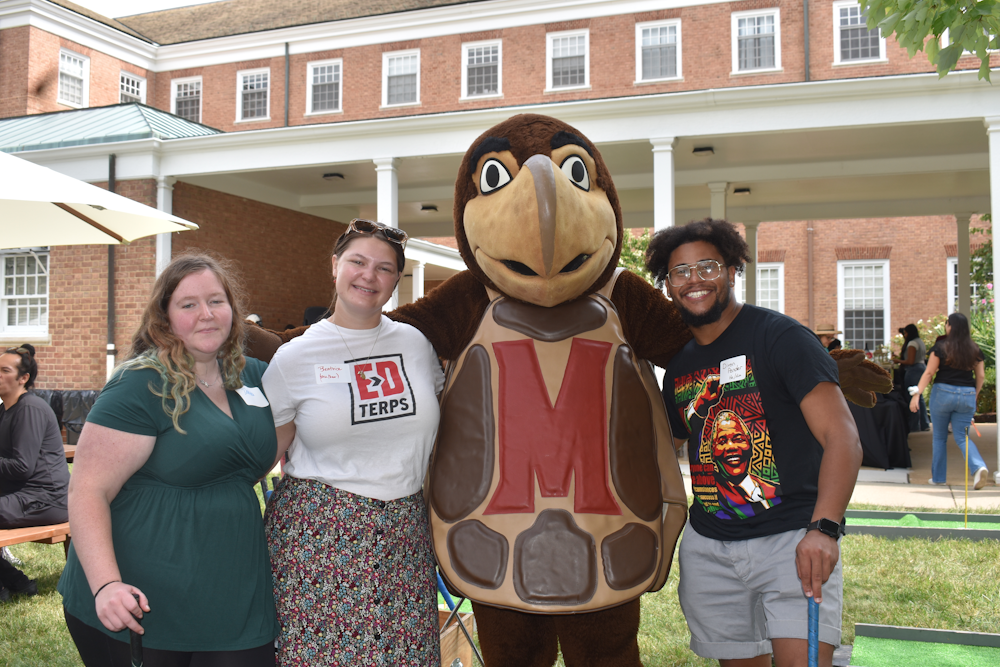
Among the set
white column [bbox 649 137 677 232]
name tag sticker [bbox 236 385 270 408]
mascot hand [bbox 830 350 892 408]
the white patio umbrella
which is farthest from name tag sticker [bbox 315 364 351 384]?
white column [bbox 649 137 677 232]

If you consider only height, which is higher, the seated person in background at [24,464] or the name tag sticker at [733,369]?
the name tag sticker at [733,369]

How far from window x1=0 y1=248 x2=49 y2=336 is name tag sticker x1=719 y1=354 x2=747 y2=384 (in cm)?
1312

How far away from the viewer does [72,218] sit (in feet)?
16.6

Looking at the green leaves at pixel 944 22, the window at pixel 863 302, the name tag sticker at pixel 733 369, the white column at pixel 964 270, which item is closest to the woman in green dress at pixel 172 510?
the name tag sticker at pixel 733 369

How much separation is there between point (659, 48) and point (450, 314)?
52.0ft

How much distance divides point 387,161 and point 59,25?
14.0 m

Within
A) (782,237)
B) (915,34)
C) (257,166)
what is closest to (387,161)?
(257,166)

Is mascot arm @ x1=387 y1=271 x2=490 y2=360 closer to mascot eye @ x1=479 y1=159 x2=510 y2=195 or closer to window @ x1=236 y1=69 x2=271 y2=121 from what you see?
mascot eye @ x1=479 y1=159 x2=510 y2=195

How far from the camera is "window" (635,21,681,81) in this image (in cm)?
1677

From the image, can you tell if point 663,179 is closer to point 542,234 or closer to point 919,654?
point 919,654

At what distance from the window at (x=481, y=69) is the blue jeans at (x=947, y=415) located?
12.6 metres

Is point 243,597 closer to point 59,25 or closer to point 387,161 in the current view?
point 387,161

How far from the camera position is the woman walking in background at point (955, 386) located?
7.60 metres

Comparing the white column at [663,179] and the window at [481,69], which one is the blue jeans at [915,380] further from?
the window at [481,69]
